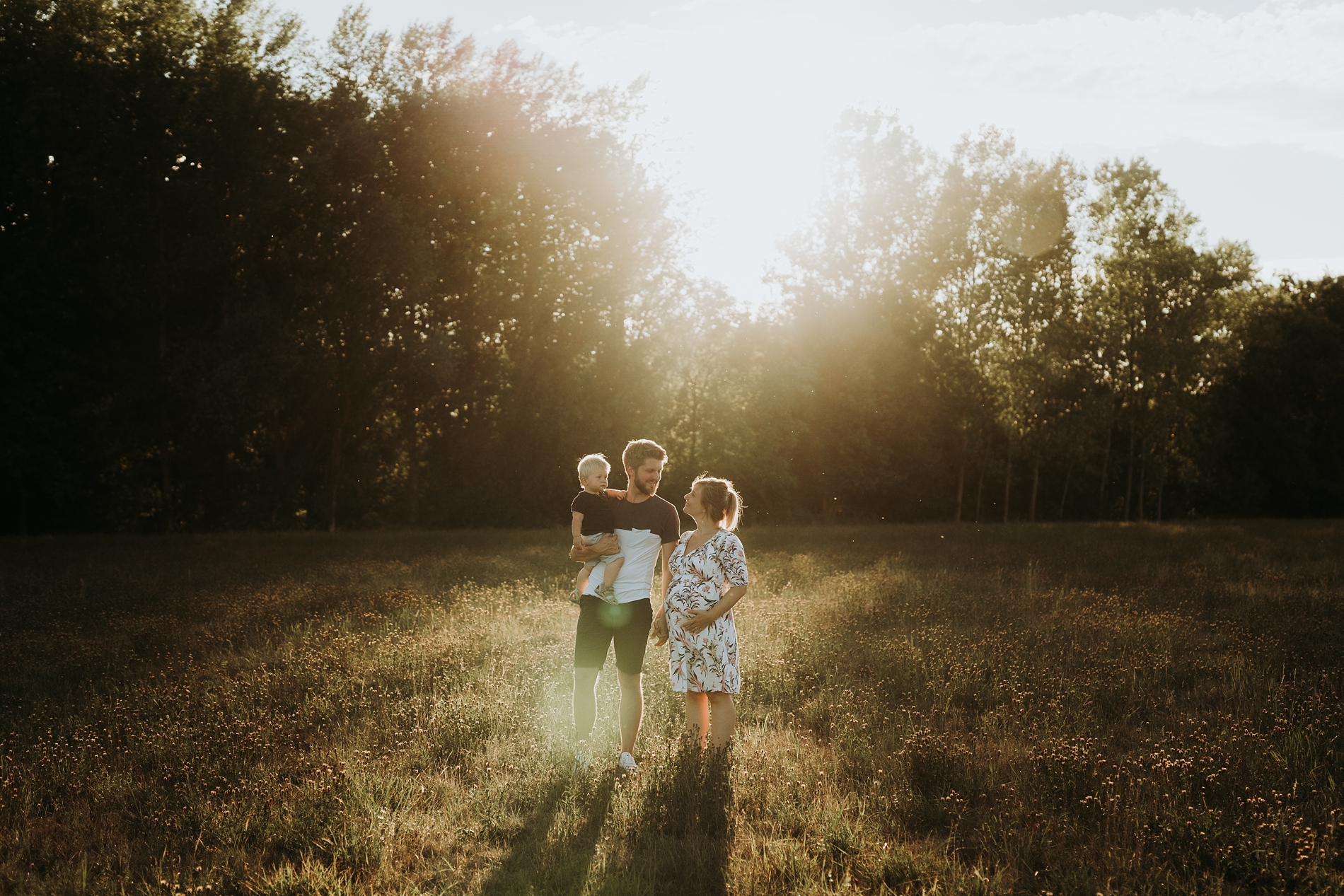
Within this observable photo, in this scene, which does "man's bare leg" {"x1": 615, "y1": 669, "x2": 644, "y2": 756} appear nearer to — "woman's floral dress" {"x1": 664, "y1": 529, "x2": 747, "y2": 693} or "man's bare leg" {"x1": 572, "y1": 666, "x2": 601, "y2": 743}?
"man's bare leg" {"x1": 572, "y1": 666, "x2": 601, "y2": 743}

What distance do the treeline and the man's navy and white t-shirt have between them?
22.5 meters

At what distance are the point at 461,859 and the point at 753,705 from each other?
3.54 meters

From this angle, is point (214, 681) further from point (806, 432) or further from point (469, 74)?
point (806, 432)

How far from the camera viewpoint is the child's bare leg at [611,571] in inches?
235

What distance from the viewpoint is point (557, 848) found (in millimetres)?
4793

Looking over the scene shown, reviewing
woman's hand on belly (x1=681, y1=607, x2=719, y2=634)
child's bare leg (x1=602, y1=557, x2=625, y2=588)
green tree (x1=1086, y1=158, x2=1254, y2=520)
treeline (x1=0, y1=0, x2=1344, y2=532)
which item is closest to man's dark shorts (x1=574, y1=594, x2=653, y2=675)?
child's bare leg (x1=602, y1=557, x2=625, y2=588)

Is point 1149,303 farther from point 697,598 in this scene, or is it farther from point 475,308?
point 697,598

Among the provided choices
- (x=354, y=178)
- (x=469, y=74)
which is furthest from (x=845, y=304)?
(x=354, y=178)

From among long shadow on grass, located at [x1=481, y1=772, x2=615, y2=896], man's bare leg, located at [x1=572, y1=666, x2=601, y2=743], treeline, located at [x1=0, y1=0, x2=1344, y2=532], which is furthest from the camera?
treeline, located at [x1=0, y1=0, x2=1344, y2=532]

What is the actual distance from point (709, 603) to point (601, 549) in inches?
30.9

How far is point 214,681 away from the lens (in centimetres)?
827

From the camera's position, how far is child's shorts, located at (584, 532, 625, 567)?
19.5 feet

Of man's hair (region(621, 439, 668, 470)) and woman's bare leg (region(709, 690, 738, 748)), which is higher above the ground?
man's hair (region(621, 439, 668, 470))

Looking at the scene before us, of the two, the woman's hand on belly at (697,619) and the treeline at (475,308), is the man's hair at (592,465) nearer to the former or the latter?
the woman's hand on belly at (697,619)
